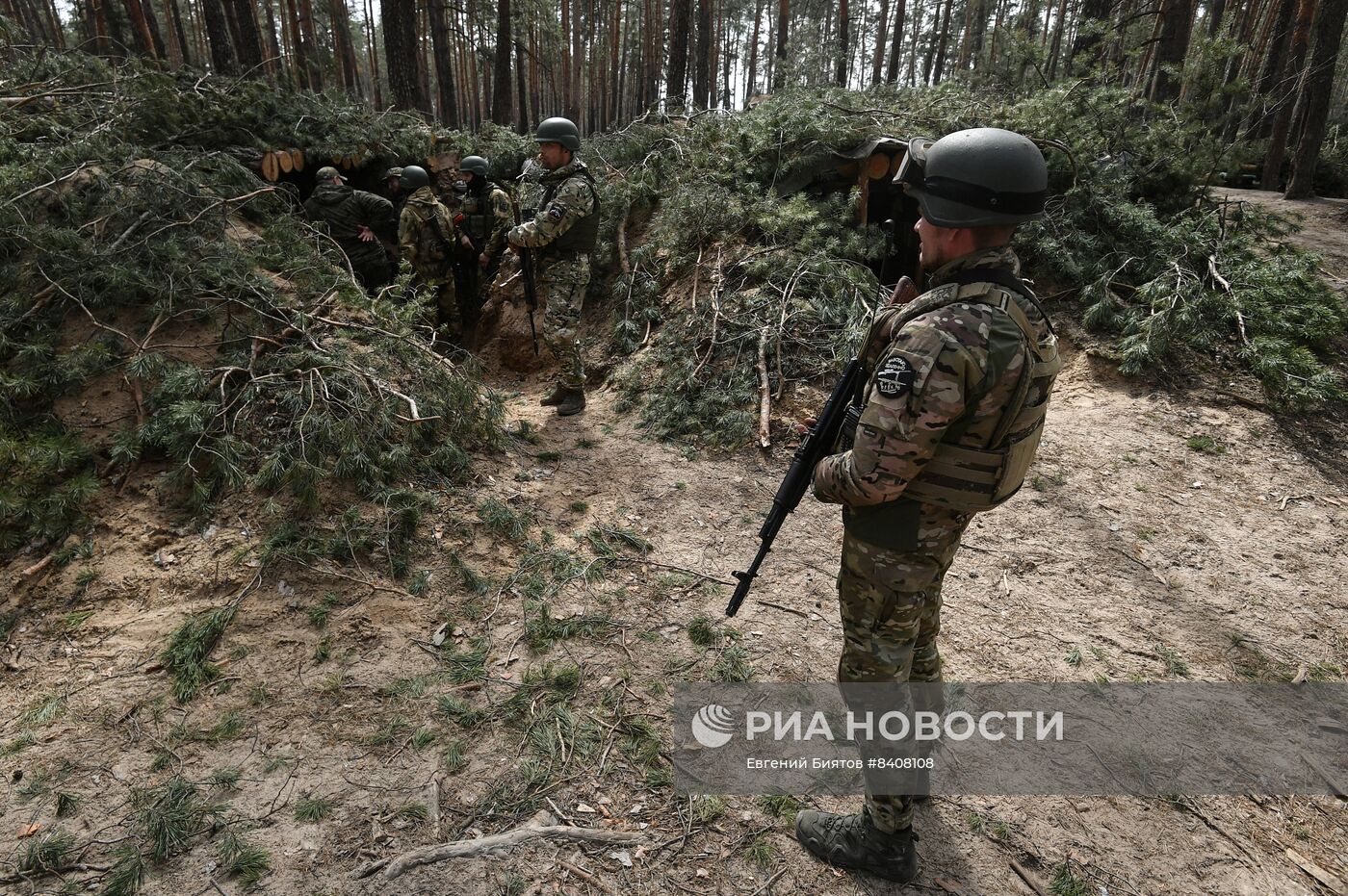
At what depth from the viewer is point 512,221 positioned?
313 inches

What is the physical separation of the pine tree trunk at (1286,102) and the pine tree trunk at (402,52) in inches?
504

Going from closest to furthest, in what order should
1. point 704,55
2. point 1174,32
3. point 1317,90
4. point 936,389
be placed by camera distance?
point 936,389, point 1317,90, point 1174,32, point 704,55

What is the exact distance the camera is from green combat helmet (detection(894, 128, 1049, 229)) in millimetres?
1791

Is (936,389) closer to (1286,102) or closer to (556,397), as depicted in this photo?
(556,397)

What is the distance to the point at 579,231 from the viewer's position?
611cm

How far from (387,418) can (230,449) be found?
855mm

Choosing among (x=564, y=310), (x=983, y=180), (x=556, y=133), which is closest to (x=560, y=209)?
(x=556, y=133)

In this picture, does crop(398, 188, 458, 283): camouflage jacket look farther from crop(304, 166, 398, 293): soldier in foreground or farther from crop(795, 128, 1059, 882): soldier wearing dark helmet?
crop(795, 128, 1059, 882): soldier wearing dark helmet

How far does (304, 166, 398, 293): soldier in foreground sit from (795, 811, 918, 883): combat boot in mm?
6972

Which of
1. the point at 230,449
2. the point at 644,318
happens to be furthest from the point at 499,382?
the point at 230,449

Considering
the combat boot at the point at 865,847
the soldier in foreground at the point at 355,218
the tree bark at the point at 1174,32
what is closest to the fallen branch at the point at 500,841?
the combat boot at the point at 865,847

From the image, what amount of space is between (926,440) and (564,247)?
201 inches

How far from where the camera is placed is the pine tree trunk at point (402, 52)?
31.0 feet

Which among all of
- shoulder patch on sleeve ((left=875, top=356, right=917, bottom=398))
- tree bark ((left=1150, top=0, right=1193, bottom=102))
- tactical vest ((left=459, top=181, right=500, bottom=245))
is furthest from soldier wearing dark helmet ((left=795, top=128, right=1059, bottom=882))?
tree bark ((left=1150, top=0, right=1193, bottom=102))
